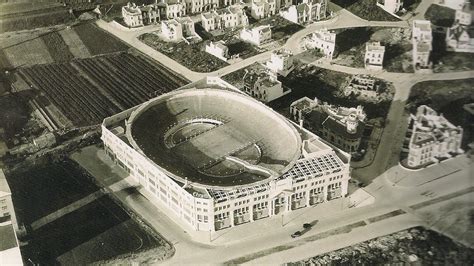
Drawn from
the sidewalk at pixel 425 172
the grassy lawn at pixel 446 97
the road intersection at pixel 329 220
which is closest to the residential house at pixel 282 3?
the grassy lawn at pixel 446 97

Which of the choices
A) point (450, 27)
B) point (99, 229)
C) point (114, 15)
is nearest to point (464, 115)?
point (450, 27)

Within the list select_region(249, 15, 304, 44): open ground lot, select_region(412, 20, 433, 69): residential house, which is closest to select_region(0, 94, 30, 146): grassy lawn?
select_region(249, 15, 304, 44): open ground lot

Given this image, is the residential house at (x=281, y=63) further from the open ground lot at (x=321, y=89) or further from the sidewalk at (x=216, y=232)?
the sidewalk at (x=216, y=232)

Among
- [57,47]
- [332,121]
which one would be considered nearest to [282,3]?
[57,47]

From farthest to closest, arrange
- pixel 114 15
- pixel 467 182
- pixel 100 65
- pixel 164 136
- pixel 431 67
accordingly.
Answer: pixel 114 15
pixel 100 65
pixel 431 67
pixel 164 136
pixel 467 182

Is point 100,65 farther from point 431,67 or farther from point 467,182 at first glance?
point 467,182

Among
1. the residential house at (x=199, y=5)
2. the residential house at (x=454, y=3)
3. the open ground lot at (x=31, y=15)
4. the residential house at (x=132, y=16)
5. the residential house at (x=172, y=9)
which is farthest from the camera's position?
the residential house at (x=199, y=5)
